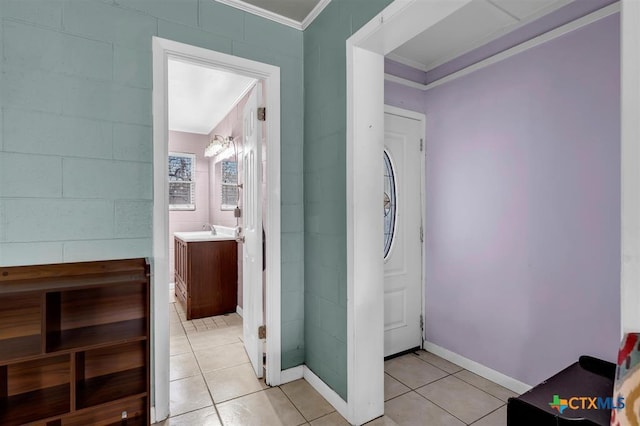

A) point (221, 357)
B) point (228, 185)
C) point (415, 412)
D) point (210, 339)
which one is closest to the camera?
point (415, 412)

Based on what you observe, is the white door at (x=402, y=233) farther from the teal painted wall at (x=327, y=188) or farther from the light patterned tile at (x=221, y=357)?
the light patterned tile at (x=221, y=357)

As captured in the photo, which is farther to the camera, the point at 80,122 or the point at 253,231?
the point at 253,231

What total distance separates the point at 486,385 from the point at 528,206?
1325 mm

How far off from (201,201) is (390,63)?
3.96 metres

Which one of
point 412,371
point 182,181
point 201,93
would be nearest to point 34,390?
point 412,371

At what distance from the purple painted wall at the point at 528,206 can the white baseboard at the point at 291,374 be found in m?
1.27

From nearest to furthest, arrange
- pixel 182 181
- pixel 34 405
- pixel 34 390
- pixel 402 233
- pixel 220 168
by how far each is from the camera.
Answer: pixel 34 405 < pixel 34 390 < pixel 402 233 < pixel 220 168 < pixel 182 181

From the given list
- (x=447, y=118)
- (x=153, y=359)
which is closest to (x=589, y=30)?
(x=447, y=118)

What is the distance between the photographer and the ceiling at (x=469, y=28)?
2.04 meters

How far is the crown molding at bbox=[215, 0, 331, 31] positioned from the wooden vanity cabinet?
2401 mm

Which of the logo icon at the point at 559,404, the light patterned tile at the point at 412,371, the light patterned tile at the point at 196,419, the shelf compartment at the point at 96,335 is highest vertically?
the logo icon at the point at 559,404

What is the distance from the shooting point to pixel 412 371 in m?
2.54

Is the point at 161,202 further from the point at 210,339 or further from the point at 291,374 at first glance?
the point at 210,339

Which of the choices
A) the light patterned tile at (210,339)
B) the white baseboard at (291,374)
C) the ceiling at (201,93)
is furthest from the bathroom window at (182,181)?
the white baseboard at (291,374)
